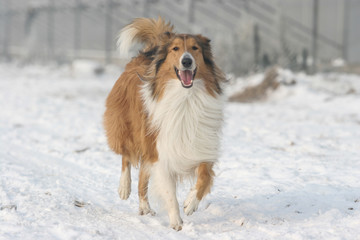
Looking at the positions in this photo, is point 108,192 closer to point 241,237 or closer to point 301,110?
point 241,237

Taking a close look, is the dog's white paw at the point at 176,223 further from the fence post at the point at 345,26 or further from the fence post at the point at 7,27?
the fence post at the point at 7,27

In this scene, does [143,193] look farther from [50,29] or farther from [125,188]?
[50,29]

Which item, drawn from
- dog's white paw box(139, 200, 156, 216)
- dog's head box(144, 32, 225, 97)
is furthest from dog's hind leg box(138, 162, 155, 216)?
dog's head box(144, 32, 225, 97)

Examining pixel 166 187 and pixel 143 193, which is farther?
pixel 143 193

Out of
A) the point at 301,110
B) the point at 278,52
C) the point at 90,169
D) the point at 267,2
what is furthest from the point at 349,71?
the point at 90,169

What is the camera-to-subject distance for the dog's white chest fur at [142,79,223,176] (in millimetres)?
3898

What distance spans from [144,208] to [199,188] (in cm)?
77

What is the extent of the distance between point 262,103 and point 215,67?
8031 millimetres

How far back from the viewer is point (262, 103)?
11.9 m

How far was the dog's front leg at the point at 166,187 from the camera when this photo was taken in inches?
154

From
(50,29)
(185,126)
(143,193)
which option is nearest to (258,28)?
(143,193)

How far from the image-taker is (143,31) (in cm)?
481

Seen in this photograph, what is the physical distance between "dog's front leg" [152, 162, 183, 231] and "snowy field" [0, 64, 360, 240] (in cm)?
16

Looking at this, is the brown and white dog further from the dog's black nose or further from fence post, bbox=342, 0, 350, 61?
fence post, bbox=342, 0, 350, 61
